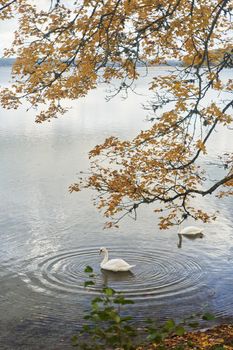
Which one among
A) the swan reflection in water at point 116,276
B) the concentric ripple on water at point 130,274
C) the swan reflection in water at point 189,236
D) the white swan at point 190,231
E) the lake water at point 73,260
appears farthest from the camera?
the white swan at point 190,231

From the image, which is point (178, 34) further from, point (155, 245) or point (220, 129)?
point (220, 129)

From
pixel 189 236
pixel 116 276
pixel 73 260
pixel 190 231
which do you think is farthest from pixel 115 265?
pixel 190 231

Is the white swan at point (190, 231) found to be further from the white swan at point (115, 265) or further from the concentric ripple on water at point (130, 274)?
the white swan at point (115, 265)

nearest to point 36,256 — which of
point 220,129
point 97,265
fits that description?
point 97,265

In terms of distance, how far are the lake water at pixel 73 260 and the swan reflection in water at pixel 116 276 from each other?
0.10 feet

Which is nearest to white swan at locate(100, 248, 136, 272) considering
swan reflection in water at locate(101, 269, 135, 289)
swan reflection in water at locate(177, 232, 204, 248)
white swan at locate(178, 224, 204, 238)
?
swan reflection in water at locate(101, 269, 135, 289)

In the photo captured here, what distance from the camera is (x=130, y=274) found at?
52.2ft

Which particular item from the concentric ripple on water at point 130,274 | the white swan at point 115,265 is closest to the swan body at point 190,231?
the concentric ripple on water at point 130,274

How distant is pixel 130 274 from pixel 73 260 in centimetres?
183

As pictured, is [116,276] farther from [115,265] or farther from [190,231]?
[190,231]

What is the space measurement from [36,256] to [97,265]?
189cm

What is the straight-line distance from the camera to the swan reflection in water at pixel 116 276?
15.7 metres

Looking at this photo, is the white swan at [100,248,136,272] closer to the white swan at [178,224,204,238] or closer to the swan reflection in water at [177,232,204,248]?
the swan reflection in water at [177,232,204,248]

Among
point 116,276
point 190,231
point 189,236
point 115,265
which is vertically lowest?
point 116,276
